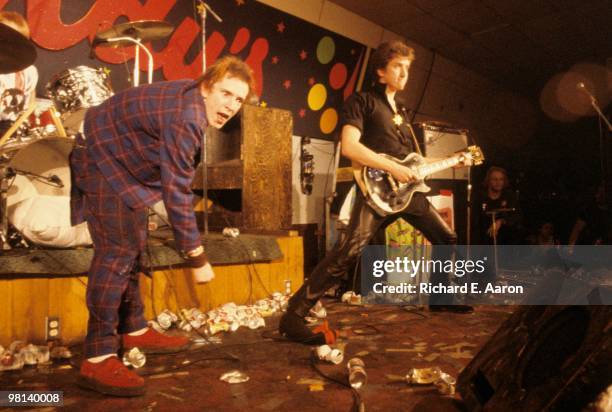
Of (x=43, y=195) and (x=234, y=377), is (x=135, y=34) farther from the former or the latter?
(x=234, y=377)

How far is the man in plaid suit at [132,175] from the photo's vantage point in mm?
1869

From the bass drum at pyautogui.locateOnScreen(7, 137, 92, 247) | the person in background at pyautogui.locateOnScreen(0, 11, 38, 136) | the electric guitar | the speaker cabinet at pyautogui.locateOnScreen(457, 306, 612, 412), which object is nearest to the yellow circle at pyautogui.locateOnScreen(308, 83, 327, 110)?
the electric guitar

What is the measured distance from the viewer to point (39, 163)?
2766 mm

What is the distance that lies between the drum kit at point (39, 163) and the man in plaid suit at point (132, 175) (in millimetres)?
652

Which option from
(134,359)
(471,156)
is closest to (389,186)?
(471,156)

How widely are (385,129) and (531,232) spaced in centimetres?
656

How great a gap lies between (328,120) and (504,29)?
3.52 metres

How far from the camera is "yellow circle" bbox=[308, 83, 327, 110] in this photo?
5.74m

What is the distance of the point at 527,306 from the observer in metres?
1.46

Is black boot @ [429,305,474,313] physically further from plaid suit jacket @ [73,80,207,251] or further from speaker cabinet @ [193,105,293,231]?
plaid suit jacket @ [73,80,207,251]

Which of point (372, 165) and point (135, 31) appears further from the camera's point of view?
point (135, 31)

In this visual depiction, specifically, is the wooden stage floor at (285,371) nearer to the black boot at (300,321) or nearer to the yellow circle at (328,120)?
the black boot at (300,321)

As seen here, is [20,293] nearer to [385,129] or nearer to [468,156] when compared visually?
[385,129]

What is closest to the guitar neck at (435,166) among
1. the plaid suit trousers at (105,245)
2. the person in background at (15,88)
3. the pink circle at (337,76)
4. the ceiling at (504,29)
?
the plaid suit trousers at (105,245)
